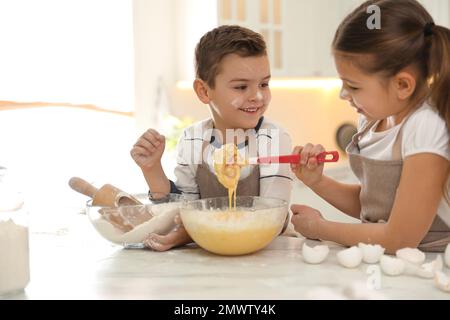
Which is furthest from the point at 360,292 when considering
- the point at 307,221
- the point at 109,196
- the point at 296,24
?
the point at 296,24

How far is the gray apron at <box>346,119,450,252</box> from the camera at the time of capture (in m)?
1.23

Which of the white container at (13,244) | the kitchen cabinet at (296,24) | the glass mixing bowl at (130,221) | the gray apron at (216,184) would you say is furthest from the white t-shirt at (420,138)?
the kitchen cabinet at (296,24)

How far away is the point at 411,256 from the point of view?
3.44 feet

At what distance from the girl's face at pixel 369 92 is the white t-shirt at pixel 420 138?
0.04 meters

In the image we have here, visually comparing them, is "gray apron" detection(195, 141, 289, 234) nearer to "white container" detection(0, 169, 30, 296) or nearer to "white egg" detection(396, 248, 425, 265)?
"white egg" detection(396, 248, 425, 265)

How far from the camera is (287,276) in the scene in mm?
1004

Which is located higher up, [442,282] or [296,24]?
[296,24]

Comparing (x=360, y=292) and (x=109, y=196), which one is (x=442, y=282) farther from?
(x=109, y=196)

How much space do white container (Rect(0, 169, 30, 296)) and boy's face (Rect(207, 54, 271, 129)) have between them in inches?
29.0

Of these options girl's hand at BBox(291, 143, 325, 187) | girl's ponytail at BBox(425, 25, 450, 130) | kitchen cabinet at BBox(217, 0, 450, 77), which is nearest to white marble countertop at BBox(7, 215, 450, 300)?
girl's hand at BBox(291, 143, 325, 187)

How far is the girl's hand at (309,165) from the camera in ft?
4.34

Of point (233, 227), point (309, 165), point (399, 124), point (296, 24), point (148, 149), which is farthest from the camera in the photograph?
point (296, 24)

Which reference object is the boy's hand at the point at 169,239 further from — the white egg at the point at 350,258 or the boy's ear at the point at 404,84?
the boy's ear at the point at 404,84

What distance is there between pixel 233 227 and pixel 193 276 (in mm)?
154
